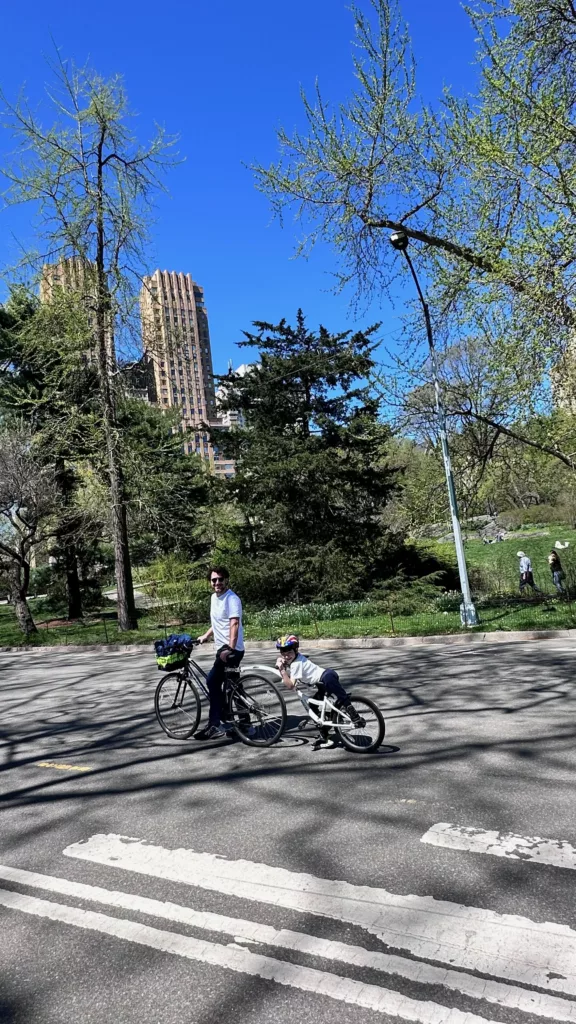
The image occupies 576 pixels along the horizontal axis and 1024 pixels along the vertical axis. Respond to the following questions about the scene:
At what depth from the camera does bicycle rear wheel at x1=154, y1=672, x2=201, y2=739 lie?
7.00m

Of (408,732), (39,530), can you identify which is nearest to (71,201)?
(39,530)

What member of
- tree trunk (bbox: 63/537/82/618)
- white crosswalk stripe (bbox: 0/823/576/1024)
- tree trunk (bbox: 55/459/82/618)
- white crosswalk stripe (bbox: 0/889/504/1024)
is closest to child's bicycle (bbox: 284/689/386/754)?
white crosswalk stripe (bbox: 0/823/576/1024)

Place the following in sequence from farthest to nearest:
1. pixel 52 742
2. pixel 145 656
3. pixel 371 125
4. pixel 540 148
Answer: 1. pixel 145 656
2. pixel 371 125
3. pixel 540 148
4. pixel 52 742

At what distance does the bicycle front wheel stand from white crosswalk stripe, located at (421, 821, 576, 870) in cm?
250

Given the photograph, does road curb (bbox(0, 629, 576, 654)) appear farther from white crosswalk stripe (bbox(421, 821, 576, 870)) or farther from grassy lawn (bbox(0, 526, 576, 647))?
white crosswalk stripe (bbox(421, 821, 576, 870))

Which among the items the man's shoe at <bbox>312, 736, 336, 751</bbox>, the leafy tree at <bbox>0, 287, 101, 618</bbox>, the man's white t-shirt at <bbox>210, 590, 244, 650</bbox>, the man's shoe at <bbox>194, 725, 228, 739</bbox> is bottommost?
the man's shoe at <bbox>312, 736, 336, 751</bbox>

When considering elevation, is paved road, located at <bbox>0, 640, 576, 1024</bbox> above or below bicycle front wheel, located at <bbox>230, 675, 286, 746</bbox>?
below

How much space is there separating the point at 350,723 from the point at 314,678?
1.72ft

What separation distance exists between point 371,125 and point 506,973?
15.2 meters

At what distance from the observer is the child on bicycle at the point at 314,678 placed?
19.8 feet

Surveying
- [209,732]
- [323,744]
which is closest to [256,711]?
[209,732]

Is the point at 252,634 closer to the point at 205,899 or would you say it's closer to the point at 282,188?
the point at 282,188

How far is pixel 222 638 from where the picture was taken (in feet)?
22.1

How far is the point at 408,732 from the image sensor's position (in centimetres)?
664
